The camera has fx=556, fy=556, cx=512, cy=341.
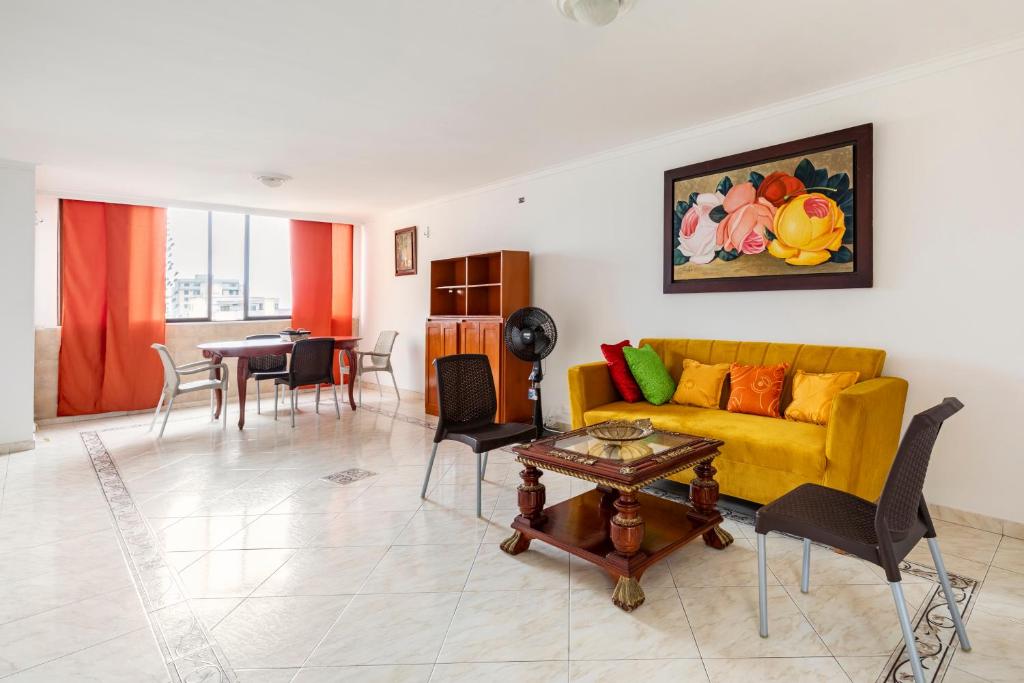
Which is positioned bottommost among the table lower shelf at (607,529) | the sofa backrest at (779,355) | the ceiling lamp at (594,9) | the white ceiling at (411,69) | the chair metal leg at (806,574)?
the chair metal leg at (806,574)

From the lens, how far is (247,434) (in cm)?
515

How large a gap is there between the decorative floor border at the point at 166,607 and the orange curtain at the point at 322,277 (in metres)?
4.36

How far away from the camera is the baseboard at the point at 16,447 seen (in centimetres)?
455

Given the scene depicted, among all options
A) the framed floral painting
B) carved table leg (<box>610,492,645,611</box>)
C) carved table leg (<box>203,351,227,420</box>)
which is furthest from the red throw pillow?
carved table leg (<box>203,351,227,420</box>)

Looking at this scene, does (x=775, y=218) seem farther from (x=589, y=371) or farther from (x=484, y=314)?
(x=484, y=314)

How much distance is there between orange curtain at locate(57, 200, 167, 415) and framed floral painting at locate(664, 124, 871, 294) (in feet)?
18.9

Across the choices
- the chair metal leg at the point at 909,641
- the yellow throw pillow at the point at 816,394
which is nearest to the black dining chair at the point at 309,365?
the yellow throw pillow at the point at 816,394

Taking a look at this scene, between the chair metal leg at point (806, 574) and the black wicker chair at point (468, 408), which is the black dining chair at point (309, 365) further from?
the chair metal leg at point (806, 574)

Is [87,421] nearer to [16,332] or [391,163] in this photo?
[16,332]

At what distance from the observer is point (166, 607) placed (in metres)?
2.19

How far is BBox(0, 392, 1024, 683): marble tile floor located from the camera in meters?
1.84

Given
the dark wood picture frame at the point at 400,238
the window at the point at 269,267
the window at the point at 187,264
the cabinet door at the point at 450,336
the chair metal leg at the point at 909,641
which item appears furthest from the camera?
the window at the point at 269,267

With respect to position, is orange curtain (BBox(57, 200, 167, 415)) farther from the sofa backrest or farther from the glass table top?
the glass table top

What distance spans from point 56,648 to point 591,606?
6.28 feet
